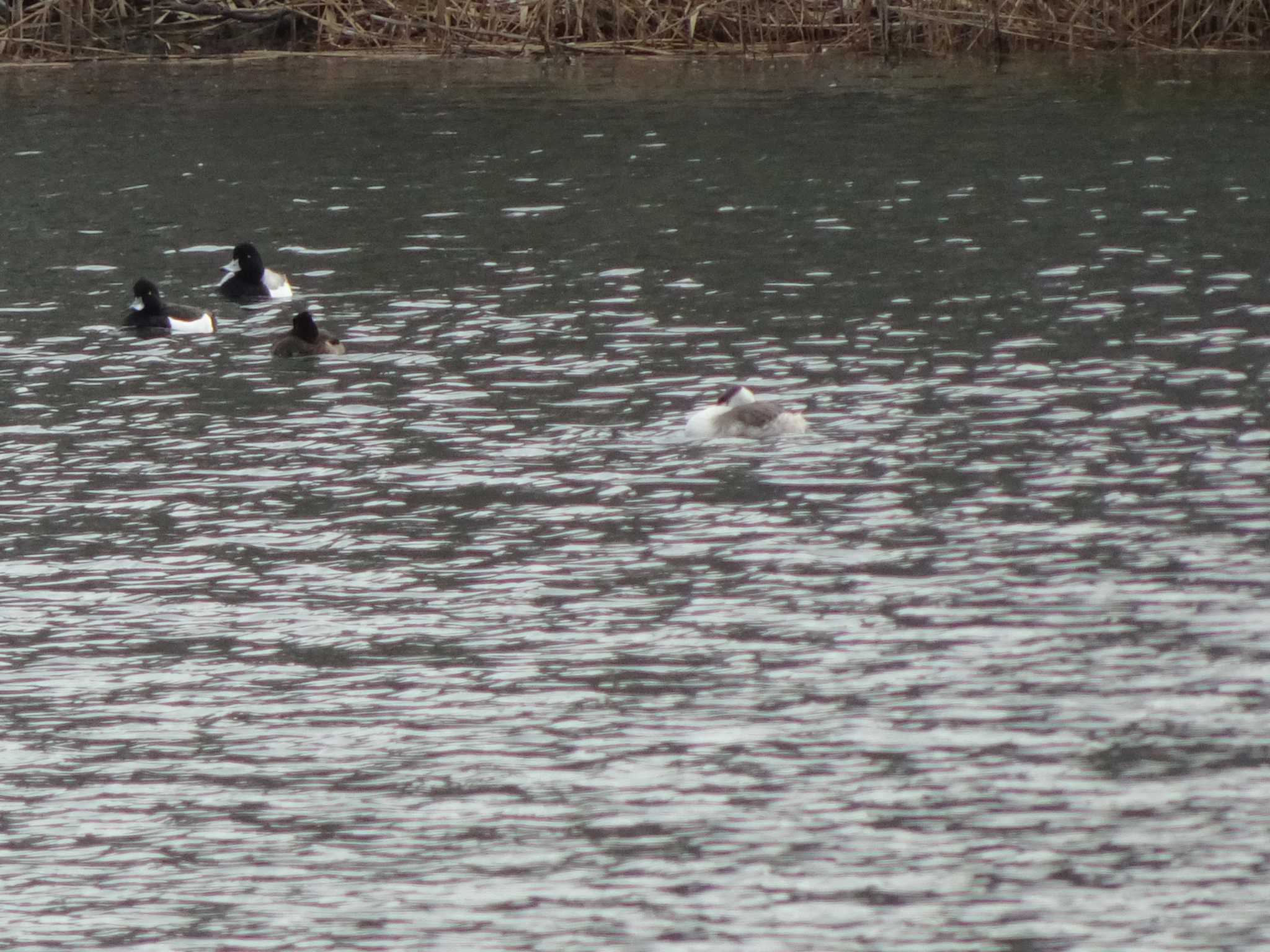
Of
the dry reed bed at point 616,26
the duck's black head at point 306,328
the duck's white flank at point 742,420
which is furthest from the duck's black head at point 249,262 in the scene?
the dry reed bed at point 616,26

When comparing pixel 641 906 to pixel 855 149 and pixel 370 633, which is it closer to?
pixel 370 633

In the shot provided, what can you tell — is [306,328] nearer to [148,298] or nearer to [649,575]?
[148,298]

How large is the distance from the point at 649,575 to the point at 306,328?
784 cm

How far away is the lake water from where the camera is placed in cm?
1031

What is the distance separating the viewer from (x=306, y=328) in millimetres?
21625

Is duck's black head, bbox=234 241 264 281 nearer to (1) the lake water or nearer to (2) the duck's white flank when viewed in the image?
(1) the lake water

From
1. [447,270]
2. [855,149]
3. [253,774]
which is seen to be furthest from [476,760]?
[855,149]

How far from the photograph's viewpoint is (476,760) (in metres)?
11.8

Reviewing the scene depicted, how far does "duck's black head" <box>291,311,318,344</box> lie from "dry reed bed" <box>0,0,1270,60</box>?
24235 millimetres

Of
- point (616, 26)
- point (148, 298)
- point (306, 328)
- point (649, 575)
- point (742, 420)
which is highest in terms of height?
point (616, 26)

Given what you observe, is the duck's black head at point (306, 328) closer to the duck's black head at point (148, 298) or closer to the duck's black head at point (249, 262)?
the duck's black head at point (148, 298)

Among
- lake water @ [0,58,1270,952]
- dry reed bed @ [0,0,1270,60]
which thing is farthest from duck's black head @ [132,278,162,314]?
dry reed bed @ [0,0,1270,60]

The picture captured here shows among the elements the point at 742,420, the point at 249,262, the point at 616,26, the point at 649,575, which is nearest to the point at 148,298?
the point at 249,262

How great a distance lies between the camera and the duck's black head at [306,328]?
21.5 m
